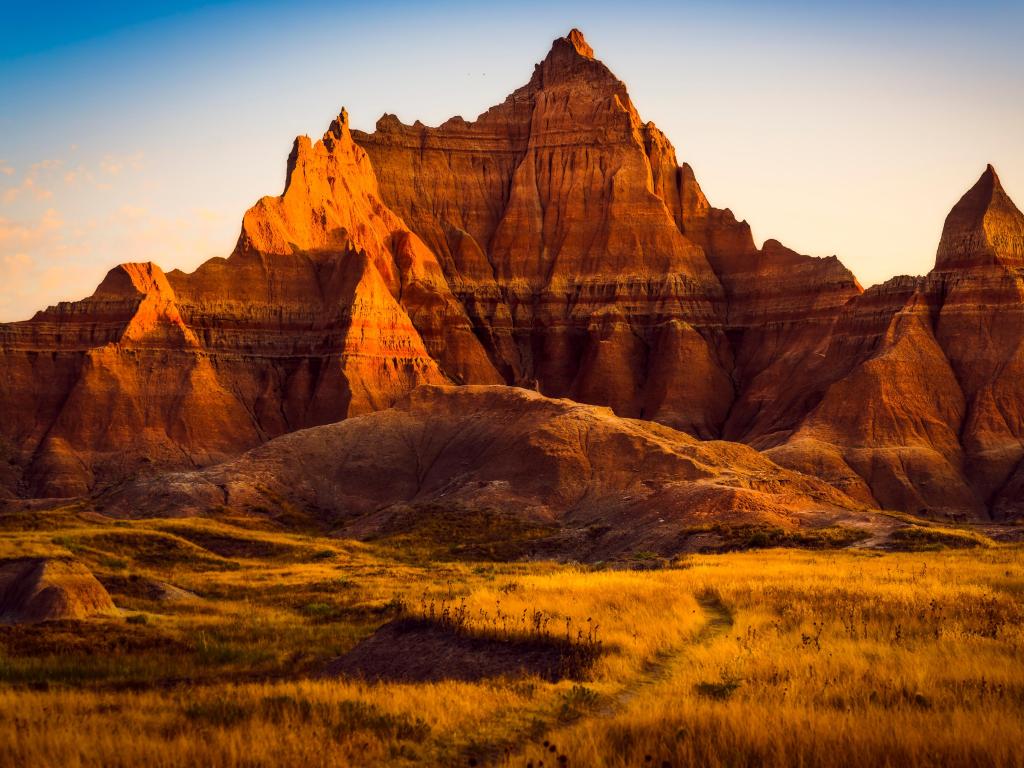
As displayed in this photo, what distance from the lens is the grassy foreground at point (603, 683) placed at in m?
13.7

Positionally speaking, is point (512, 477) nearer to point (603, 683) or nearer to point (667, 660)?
point (667, 660)

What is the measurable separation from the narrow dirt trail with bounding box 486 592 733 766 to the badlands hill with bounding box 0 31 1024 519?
53810 millimetres

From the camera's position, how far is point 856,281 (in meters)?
134

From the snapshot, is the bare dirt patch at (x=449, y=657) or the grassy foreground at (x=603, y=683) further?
the bare dirt patch at (x=449, y=657)

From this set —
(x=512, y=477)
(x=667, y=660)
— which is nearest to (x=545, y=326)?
(x=512, y=477)

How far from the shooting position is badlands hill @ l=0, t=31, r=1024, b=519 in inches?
4144

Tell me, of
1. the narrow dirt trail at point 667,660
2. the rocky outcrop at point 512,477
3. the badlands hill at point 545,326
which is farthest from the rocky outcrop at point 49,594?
the badlands hill at point 545,326

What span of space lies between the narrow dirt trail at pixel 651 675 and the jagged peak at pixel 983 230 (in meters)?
96.8

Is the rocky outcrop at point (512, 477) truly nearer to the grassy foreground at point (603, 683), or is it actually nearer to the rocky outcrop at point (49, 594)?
the grassy foreground at point (603, 683)

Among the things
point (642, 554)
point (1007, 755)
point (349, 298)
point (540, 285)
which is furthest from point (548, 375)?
point (1007, 755)

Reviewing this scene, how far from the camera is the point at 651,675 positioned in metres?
19.1

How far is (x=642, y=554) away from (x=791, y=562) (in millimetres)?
16398

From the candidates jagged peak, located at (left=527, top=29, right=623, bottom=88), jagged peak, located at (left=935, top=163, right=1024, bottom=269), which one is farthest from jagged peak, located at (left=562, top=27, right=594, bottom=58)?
jagged peak, located at (left=935, top=163, right=1024, bottom=269)

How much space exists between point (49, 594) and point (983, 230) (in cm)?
10266
